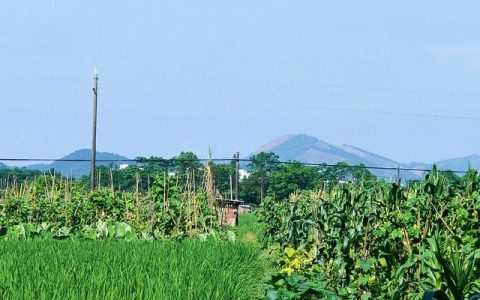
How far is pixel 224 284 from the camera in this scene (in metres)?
7.93

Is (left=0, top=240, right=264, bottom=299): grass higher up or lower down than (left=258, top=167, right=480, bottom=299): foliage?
lower down

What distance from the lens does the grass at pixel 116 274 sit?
6633mm

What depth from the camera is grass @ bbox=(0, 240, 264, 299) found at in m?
6.63

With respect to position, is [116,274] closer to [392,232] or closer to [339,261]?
[339,261]

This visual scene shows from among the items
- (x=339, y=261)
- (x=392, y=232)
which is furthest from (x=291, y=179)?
(x=392, y=232)

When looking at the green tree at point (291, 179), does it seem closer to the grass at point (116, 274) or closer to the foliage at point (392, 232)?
the grass at point (116, 274)

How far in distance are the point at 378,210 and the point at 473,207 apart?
1066 mm

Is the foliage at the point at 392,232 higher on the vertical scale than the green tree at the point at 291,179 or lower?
lower

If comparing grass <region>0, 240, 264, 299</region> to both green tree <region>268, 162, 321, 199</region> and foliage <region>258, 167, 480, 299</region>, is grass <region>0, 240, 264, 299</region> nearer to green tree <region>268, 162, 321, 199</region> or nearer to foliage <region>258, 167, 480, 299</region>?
foliage <region>258, 167, 480, 299</region>

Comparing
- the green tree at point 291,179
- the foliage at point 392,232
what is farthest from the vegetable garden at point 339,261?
the green tree at point 291,179

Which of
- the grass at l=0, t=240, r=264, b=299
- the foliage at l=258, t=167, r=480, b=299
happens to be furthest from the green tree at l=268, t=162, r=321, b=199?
the foliage at l=258, t=167, r=480, b=299

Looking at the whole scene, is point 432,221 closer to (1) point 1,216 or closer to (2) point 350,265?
(2) point 350,265

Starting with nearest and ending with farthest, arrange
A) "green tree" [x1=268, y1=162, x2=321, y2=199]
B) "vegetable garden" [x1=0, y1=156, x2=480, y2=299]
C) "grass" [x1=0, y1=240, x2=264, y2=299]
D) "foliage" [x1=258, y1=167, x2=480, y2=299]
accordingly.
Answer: "vegetable garden" [x1=0, y1=156, x2=480, y2=299] → "grass" [x1=0, y1=240, x2=264, y2=299] → "foliage" [x1=258, y1=167, x2=480, y2=299] → "green tree" [x1=268, y1=162, x2=321, y2=199]

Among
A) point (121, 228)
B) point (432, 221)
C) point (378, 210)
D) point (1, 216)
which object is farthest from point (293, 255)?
point (1, 216)
